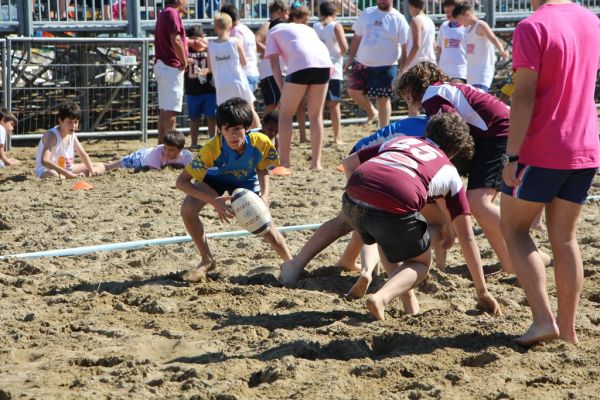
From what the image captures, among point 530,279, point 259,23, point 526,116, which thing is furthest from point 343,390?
point 259,23

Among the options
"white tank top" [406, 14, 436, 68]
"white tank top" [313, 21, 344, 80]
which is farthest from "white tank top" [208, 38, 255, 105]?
"white tank top" [406, 14, 436, 68]

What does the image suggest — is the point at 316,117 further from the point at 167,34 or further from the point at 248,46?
the point at 167,34

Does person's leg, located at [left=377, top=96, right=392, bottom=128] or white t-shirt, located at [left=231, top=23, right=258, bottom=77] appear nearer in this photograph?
white t-shirt, located at [left=231, top=23, right=258, bottom=77]

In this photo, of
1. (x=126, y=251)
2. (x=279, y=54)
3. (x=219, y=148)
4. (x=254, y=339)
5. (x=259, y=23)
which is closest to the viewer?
(x=254, y=339)

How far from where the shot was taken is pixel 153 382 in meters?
4.66

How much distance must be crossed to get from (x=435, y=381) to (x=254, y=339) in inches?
45.6

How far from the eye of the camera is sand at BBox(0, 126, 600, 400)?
4625 millimetres

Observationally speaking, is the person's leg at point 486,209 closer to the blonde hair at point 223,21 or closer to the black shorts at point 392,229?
the black shorts at point 392,229

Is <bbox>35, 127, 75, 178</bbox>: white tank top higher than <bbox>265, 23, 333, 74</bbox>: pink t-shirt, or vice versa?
<bbox>265, 23, 333, 74</bbox>: pink t-shirt

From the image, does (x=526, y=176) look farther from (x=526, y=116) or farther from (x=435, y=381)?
(x=435, y=381)

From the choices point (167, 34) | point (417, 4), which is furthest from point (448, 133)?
point (417, 4)

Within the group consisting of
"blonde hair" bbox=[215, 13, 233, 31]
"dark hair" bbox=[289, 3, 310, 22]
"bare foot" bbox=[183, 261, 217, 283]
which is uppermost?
"dark hair" bbox=[289, 3, 310, 22]

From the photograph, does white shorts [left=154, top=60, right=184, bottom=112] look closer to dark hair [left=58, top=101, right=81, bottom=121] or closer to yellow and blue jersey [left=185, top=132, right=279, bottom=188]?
dark hair [left=58, top=101, right=81, bottom=121]

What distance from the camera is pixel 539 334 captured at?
508 cm
